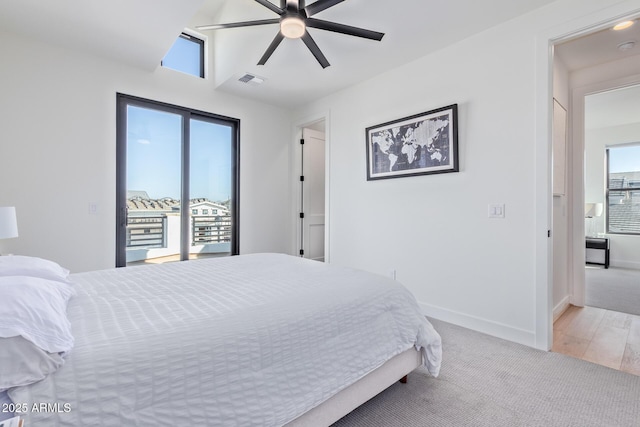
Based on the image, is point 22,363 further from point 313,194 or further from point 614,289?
point 614,289

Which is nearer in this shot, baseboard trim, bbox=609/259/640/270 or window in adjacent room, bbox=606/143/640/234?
baseboard trim, bbox=609/259/640/270

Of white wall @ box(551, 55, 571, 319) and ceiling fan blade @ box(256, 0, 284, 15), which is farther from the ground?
ceiling fan blade @ box(256, 0, 284, 15)

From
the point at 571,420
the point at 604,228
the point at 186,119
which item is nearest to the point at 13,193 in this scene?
the point at 186,119

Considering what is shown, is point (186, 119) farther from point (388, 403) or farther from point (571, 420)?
point (571, 420)

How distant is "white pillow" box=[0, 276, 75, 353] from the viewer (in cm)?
83

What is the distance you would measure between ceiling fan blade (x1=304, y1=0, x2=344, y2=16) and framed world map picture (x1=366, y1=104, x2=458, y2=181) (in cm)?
146

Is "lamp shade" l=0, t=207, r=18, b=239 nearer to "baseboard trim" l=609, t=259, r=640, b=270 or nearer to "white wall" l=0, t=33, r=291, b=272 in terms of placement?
"white wall" l=0, t=33, r=291, b=272

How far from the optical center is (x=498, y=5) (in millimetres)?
2316

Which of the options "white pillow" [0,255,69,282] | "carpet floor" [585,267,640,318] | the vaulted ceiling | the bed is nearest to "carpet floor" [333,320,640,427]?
the bed

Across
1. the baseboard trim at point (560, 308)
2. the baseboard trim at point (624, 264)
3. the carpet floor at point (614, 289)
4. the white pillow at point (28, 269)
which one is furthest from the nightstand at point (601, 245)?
the white pillow at point (28, 269)

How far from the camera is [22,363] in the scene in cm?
80

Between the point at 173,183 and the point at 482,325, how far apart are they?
3.68 m

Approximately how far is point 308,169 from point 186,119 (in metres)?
1.94

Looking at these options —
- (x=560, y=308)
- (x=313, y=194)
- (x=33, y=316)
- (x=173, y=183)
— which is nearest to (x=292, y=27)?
(x=33, y=316)
